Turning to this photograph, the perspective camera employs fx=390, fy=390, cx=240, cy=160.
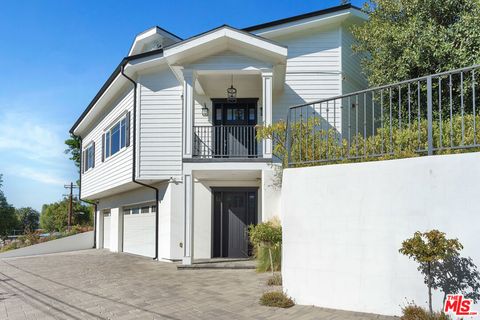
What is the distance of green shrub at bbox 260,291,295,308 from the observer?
20.1 feet

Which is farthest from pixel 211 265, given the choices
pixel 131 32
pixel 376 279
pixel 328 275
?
pixel 131 32

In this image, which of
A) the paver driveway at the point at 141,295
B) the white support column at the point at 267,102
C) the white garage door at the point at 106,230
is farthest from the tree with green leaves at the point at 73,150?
the white support column at the point at 267,102

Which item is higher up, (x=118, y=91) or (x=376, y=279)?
(x=118, y=91)

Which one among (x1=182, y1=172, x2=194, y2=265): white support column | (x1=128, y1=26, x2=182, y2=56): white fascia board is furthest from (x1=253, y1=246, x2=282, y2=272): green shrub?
(x1=128, y1=26, x2=182, y2=56): white fascia board

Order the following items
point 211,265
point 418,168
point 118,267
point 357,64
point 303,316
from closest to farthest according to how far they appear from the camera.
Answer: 1. point 418,168
2. point 303,316
3. point 211,265
4. point 118,267
5. point 357,64

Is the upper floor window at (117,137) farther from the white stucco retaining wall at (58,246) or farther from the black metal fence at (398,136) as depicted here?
the black metal fence at (398,136)


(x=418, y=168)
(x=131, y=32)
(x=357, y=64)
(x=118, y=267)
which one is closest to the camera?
(x=418, y=168)

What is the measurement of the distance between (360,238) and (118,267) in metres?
8.44

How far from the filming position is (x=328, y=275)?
231 inches

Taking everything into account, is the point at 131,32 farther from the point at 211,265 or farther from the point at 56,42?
the point at 211,265

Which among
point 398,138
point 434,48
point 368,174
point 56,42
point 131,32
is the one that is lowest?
point 368,174

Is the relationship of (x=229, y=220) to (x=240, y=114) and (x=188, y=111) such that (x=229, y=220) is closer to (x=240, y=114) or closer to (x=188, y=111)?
(x=240, y=114)

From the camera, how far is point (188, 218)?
34.8ft

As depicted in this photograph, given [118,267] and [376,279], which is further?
[118,267]
